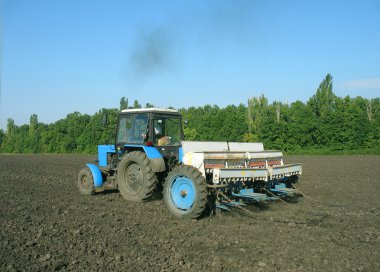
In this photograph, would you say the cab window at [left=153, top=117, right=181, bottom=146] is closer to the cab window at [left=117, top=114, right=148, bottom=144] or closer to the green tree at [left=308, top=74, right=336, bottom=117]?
the cab window at [left=117, top=114, right=148, bottom=144]

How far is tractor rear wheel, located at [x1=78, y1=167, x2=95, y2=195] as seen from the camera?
1030 centimetres

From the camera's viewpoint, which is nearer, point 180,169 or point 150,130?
point 180,169

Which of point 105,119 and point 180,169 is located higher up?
point 105,119

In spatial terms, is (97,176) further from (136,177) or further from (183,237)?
(183,237)

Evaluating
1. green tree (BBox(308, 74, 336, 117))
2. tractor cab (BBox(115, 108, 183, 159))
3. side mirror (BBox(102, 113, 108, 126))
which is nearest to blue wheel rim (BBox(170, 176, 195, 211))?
tractor cab (BBox(115, 108, 183, 159))

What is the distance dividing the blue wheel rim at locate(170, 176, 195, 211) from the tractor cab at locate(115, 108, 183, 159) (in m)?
1.30

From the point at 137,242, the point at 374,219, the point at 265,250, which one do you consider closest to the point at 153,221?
the point at 137,242

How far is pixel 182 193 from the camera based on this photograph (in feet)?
25.1

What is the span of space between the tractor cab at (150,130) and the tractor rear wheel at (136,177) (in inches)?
15.5

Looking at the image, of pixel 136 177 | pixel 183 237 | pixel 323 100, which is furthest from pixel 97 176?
pixel 323 100

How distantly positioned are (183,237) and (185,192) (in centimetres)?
162

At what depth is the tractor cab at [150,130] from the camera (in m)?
9.11

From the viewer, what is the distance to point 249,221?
23.4ft

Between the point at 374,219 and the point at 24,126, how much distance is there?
244ft
